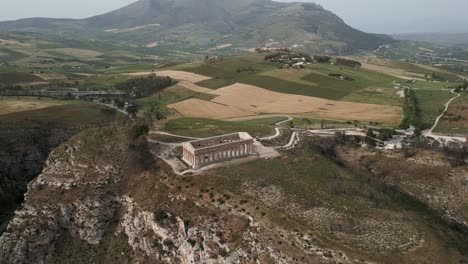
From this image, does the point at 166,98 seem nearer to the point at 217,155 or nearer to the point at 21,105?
the point at 21,105

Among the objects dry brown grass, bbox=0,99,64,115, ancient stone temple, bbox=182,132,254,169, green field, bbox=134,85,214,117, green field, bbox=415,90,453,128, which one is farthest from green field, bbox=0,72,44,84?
green field, bbox=415,90,453,128

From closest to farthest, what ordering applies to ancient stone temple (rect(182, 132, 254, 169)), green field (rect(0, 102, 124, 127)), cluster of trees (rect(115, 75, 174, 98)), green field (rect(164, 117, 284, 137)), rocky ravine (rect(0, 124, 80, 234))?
1. ancient stone temple (rect(182, 132, 254, 169))
2. rocky ravine (rect(0, 124, 80, 234))
3. green field (rect(164, 117, 284, 137))
4. green field (rect(0, 102, 124, 127))
5. cluster of trees (rect(115, 75, 174, 98))

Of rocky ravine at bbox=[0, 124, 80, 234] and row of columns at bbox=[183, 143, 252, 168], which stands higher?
row of columns at bbox=[183, 143, 252, 168]

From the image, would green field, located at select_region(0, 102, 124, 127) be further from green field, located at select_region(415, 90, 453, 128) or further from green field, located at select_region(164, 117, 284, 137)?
green field, located at select_region(415, 90, 453, 128)

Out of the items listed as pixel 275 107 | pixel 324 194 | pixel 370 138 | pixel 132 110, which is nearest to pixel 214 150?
pixel 324 194

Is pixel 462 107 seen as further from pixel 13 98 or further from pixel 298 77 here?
pixel 13 98

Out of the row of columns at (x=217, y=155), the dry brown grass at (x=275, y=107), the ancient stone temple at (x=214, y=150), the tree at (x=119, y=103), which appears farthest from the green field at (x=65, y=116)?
the row of columns at (x=217, y=155)

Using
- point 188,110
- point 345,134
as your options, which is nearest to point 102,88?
point 188,110
